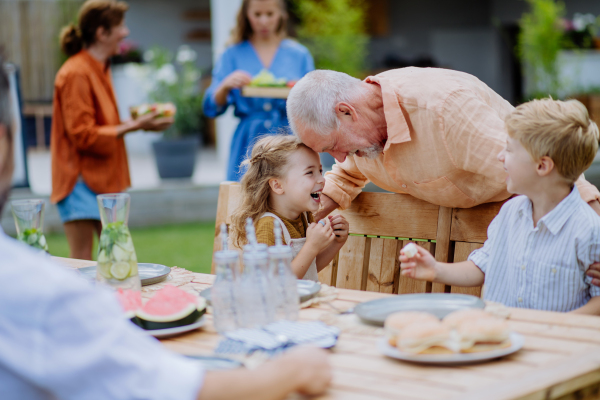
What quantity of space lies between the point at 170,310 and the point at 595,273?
105 centimetres

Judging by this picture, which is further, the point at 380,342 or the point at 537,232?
the point at 537,232

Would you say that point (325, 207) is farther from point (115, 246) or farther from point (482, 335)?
point (482, 335)

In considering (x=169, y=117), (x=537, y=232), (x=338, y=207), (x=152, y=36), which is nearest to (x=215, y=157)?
(x=152, y=36)

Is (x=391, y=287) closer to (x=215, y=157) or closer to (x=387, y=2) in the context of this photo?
(x=215, y=157)

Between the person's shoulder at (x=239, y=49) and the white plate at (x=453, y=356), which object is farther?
the person's shoulder at (x=239, y=49)

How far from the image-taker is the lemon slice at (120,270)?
165cm

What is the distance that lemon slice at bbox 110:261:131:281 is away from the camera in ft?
5.40

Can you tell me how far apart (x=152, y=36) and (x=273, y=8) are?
876 centimetres

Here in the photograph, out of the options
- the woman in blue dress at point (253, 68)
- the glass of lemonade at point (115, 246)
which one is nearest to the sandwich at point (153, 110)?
the woman in blue dress at point (253, 68)

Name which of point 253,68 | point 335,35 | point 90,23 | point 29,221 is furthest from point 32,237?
point 335,35

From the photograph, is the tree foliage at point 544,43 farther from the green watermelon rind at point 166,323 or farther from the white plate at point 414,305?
the green watermelon rind at point 166,323

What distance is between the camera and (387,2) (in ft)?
43.2

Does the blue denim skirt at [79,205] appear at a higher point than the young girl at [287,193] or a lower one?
lower

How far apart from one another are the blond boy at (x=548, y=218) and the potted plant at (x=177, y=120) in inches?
232
